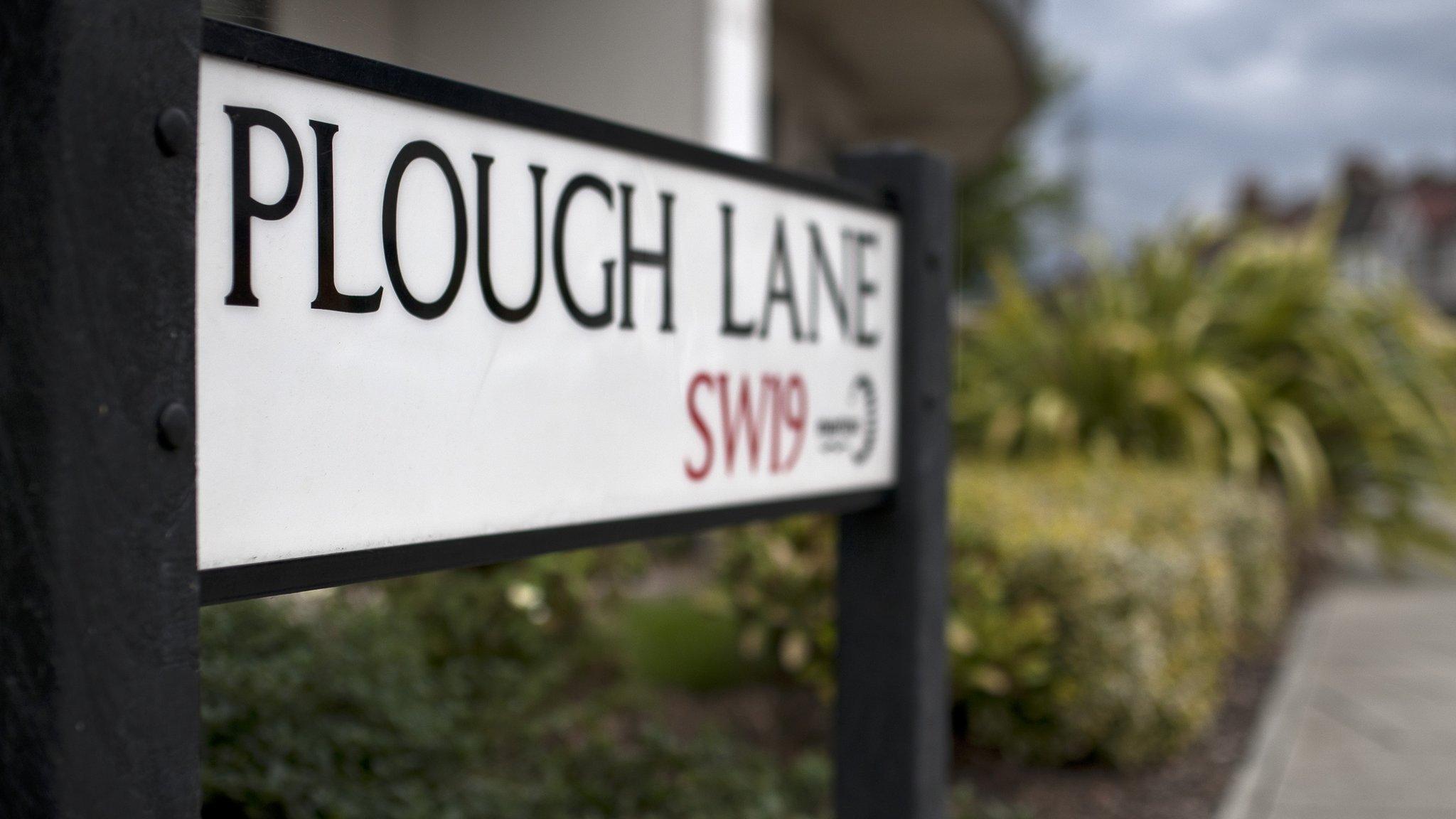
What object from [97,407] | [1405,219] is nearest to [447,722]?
[97,407]

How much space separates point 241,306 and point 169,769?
1.13 feet

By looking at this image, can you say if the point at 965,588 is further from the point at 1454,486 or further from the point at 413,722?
the point at 1454,486

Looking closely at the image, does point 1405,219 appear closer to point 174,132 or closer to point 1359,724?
point 1359,724

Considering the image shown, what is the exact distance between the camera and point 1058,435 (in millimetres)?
5828

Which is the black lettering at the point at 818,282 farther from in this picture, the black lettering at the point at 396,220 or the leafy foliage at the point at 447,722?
the leafy foliage at the point at 447,722

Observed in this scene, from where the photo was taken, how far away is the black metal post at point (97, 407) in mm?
738

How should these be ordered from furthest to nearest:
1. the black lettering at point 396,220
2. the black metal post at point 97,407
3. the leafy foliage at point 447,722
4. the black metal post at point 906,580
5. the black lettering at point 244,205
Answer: the leafy foliage at point 447,722
the black metal post at point 906,580
the black lettering at point 396,220
the black lettering at point 244,205
the black metal post at point 97,407

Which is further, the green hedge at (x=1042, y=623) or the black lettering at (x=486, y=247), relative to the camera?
the green hedge at (x=1042, y=623)

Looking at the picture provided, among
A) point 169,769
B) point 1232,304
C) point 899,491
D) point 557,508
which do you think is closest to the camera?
point 169,769

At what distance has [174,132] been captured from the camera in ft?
2.66

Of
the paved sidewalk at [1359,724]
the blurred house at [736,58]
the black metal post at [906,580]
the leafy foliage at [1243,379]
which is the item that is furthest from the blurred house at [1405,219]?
the black metal post at [906,580]

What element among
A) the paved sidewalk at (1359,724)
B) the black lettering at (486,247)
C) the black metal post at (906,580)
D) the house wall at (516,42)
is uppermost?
the house wall at (516,42)

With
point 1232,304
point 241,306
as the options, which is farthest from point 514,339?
point 1232,304

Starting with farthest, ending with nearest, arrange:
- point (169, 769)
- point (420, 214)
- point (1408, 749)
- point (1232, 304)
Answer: point (1232, 304), point (1408, 749), point (420, 214), point (169, 769)
